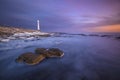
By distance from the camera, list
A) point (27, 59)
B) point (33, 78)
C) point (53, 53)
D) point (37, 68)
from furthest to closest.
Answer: point (53, 53) < point (27, 59) < point (37, 68) < point (33, 78)

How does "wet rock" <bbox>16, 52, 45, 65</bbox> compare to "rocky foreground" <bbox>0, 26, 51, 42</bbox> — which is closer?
"wet rock" <bbox>16, 52, 45, 65</bbox>

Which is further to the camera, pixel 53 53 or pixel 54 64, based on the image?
pixel 53 53

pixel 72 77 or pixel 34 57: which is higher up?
pixel 34 57

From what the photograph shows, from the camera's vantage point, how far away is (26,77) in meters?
8.09

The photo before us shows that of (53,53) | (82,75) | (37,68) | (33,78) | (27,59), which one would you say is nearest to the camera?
(33,78)

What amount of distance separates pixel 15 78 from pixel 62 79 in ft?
10.6

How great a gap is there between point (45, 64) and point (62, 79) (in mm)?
3072

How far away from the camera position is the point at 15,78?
791 cm

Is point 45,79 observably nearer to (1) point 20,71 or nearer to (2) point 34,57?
(1) point 20,71

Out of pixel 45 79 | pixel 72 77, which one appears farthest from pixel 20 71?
pixel 72 77

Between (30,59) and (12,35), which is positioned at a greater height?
(12,35)

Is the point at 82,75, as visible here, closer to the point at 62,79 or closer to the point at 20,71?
the point at 62,79

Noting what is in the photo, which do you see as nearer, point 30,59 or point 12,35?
point 30,59

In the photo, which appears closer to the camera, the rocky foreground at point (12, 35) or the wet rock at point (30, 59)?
the wet rock at point (30, 59)
